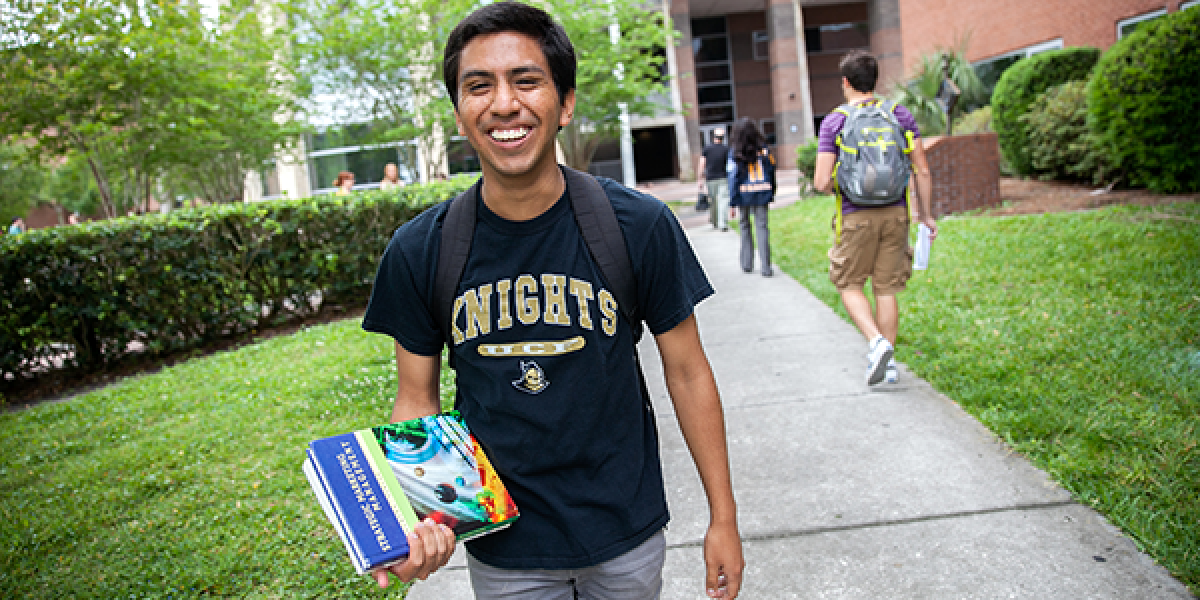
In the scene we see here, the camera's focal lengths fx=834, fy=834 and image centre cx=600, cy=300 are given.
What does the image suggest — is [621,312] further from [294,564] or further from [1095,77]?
[1095,77]

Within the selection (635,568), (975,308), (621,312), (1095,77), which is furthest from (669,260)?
(1095,77)

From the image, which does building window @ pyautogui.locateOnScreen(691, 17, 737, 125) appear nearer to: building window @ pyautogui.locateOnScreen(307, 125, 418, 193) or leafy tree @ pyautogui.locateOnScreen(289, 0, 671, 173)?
building window @ pyautogui.locateOnScreen(307, 125, 418, 193)

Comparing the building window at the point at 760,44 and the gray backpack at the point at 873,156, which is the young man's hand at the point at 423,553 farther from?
the building window at the point at 760,44

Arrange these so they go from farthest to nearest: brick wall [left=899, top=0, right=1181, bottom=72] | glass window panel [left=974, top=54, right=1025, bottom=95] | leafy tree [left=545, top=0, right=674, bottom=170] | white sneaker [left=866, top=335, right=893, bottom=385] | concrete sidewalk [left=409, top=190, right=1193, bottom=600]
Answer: glass window panel [left=974, top=54, right=1025, bottom=95]
leafy tree [left=545, top=0, right=674, bottom=170]
brick wall [left=899, top=0, right=1181, bottom=72]
white sneaker [left=866, top=335, right=893, bottom=385]
concrete sidewalk [left=409, top=190, right=1193, bottom=600]

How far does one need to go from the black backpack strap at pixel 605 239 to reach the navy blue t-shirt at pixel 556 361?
20mm

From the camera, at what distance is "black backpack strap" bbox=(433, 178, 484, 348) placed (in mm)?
1765

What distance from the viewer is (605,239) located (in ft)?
5.77

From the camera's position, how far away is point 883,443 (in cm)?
439

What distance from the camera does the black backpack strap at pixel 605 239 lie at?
1749mm

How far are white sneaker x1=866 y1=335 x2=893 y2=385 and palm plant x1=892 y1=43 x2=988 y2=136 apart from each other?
352 inches

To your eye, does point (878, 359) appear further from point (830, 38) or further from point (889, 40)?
point (830, 38)

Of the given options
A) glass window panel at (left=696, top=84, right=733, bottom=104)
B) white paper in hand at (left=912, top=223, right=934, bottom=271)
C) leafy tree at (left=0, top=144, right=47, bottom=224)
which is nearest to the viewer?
white paper in hand at (left=912, top=223, right=934, bottom=271)

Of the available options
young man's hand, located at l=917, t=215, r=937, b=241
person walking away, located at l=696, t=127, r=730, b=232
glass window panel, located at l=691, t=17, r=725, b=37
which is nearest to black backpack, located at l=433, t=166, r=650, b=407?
young man's hand, located at l=917, t=215, r=937, b=241

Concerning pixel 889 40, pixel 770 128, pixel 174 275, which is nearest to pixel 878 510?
pixel 174 275
